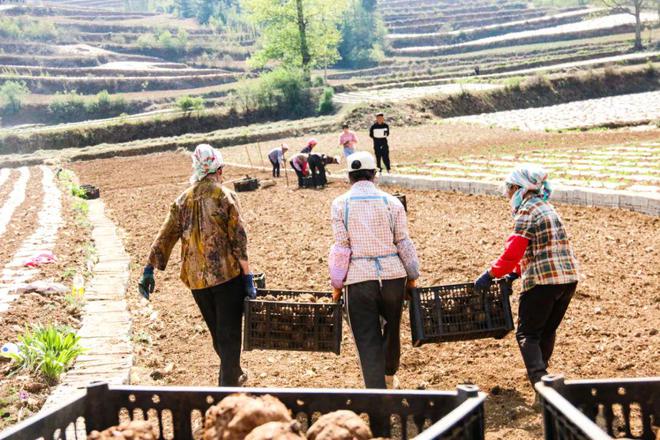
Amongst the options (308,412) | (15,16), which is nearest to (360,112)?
(308,412)

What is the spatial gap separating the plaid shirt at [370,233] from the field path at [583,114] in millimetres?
26632

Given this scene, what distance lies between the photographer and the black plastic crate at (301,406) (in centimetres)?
281

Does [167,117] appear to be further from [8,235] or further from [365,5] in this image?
[365,5]

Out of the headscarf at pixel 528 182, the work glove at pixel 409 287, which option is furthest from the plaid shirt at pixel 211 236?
the headscarf at pixel 528 182

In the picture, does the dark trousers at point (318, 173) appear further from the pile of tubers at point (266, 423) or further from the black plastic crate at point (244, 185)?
the pile of tubers at point (266, 423)

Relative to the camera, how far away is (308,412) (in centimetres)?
312

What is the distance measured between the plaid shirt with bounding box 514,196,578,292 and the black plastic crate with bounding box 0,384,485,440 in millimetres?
2629

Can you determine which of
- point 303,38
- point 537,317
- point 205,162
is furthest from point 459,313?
point 303,38

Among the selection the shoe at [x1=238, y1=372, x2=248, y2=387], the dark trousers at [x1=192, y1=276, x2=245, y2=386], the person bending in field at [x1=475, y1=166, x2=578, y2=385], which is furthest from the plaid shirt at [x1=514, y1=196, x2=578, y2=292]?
the shoe at [x1=238, y1=372, x2=248, y2=387]

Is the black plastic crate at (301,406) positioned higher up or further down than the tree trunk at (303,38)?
further down

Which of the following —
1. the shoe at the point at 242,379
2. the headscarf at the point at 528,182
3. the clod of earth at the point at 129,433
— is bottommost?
the shoe at the point at 242,379

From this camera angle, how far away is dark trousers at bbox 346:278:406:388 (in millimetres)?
5383

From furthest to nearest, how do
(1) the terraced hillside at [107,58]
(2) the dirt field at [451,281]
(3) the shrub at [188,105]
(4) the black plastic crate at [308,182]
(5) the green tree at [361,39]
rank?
(5) the green tree at [361,39]
(1) the terraced hillside at [107,58]
(3) the shrub at [188,105]
(4) the black plastic crate at [308,182]
(2) the dirt field at [451,281]

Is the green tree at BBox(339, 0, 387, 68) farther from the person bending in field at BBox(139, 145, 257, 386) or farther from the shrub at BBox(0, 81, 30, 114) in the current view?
the person bending in field at BBox(139, 145, 257, 386)
